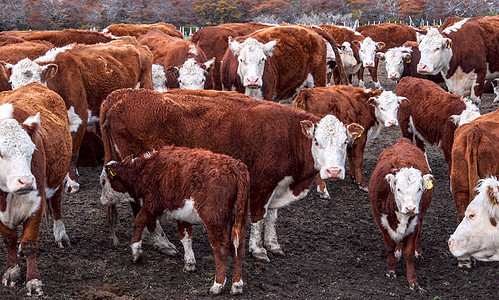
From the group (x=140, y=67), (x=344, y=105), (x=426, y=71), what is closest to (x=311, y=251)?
(x=344, y=105)

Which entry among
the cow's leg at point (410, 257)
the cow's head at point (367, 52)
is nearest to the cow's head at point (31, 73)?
the cow's leg at point (410, 257)

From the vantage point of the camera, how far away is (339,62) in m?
12.7

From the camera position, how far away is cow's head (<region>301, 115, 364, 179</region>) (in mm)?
6007

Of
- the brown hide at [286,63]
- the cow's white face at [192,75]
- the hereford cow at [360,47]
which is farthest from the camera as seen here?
the hereford cow at [360,47]

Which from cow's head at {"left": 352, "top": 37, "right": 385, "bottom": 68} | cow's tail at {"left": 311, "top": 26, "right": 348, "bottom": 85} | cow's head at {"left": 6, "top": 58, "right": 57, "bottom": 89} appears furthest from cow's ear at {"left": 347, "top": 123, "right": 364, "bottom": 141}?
cow's head at {"left": 352, "top": 37, "right": 385, "bottom": 68}

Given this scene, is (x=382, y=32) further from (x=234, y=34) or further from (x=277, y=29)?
(x=277, y=29)

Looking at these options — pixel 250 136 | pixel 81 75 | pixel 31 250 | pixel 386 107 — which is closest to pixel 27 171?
pixel 31 250

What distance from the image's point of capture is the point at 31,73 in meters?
7.96

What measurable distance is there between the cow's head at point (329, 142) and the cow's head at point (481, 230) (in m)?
1.31

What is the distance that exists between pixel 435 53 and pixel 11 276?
8794 millimetres

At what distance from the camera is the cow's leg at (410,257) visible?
5.72 m

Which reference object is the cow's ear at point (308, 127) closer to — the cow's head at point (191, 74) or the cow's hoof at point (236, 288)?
the cow's hoof at point (236, 288)

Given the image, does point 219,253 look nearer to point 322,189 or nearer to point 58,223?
point 58,223

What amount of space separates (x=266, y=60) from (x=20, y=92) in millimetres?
4645
